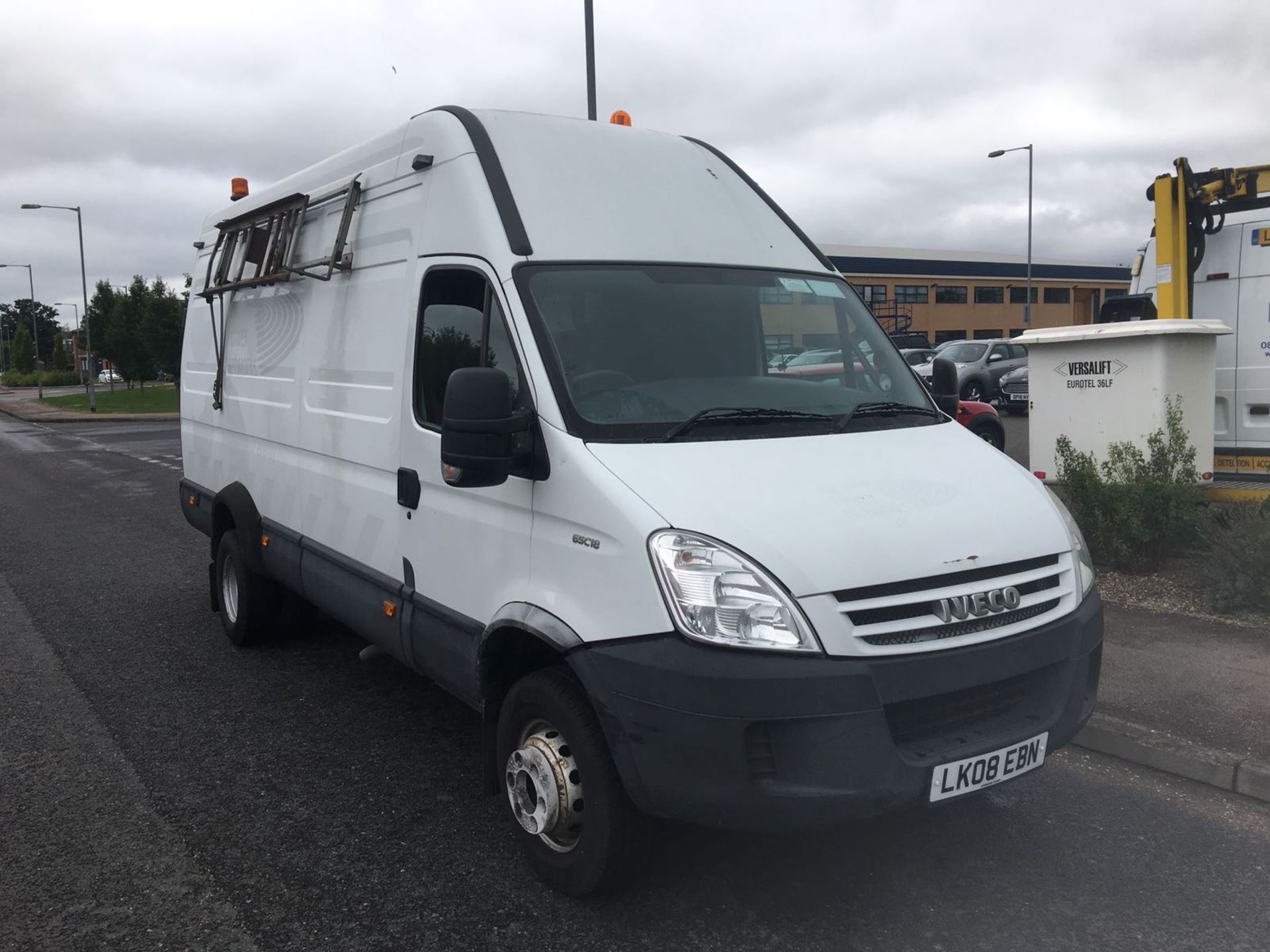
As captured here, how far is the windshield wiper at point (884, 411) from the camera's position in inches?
154

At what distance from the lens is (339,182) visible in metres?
5.25

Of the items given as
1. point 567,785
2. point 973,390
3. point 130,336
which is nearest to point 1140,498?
point 567,785

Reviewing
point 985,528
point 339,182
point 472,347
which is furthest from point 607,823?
point 339,182

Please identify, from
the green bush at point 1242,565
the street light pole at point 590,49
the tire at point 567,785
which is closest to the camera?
the tire at point 567,785

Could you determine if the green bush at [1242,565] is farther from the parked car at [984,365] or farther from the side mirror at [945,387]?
the parked car at [984,365]

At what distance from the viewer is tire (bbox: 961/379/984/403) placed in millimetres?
25406

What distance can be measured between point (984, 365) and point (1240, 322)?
1723cm

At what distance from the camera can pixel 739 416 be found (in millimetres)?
3707

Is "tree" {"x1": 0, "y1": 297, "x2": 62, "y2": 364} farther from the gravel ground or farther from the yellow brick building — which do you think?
the gravel ground

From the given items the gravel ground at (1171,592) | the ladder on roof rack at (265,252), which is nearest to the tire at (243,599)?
the ladder on roof rack at (265,252)

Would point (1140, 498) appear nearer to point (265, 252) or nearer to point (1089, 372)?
point (1089, 372)

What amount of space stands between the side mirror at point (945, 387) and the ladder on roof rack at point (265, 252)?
276 cm

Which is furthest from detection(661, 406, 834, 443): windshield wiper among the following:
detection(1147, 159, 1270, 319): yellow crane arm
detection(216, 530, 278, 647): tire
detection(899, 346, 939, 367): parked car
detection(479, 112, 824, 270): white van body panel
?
detection(899, 346, 939, 367): parked car

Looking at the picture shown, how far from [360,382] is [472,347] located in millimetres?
1023
